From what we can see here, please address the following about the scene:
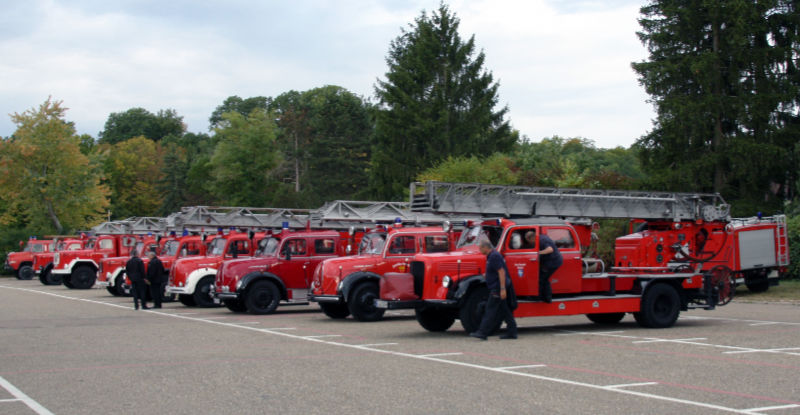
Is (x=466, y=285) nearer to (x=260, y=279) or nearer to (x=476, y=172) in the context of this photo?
(x=260, y=279)

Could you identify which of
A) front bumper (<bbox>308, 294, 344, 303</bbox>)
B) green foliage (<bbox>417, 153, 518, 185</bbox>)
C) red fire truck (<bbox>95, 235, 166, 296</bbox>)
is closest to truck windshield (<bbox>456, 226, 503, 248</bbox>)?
front bumper (<bbox>308, 294, 344, 303</bbox>)

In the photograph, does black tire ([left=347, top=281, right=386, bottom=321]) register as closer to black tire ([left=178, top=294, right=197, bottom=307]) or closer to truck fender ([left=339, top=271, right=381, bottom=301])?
truck fender ([left=339, top=271, right=381, bottom=301])

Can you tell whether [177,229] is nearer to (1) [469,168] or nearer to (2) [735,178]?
(1) [469,168]

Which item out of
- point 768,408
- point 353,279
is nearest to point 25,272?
point 353,279

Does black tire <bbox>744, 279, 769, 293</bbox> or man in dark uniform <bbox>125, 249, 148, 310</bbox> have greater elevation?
man in dark uniform <bbox>125, 249, 148, 310</bbox>

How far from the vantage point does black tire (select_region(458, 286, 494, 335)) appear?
14867 mm

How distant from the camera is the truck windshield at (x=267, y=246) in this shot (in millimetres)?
22594

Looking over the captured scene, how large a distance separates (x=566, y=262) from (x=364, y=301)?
5117 mm

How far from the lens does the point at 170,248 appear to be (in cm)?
2873

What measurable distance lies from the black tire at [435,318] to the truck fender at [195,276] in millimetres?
10264

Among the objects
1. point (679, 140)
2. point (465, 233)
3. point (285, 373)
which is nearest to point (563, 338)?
point (465, 233)

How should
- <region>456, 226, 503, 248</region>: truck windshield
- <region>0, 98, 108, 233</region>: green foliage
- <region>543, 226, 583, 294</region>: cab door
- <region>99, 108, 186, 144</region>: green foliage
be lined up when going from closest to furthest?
<region>456, 226, 503, 248</region>: truck windshield < <region>543, 226, 583, 294</region>: cab door < <region>0, 98, 108, 233</region>: green foliage < <region>99, 108, 186, 144</region>: green foliage

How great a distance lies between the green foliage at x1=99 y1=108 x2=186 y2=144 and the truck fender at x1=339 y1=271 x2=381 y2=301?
110781 mm

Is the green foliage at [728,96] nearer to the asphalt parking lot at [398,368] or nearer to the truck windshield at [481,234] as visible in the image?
the asphalt parking lot at [398,368]
